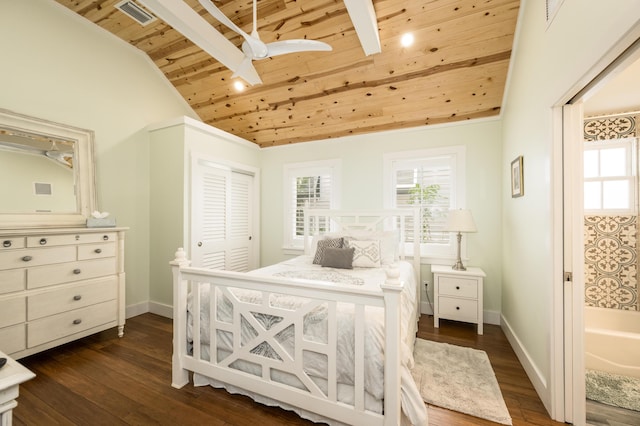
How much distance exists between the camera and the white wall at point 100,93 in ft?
8.82

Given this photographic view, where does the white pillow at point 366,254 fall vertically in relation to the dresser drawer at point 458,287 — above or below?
above

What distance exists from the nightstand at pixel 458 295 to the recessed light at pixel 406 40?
2401mm

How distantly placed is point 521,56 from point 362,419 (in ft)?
10.1

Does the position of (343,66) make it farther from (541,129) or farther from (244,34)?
(541,129)

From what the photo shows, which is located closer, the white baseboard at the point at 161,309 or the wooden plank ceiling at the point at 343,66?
the wooden plank ceiling at the point at 343,66

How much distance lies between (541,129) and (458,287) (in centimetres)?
179

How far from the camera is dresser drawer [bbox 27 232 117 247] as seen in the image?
7.66 feet

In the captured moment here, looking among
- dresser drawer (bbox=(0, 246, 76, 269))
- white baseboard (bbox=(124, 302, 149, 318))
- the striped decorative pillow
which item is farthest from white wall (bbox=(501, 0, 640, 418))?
white baseboard (bbox=(124, 302, 149, 318))

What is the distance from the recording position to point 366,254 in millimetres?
3037

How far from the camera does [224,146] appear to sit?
394 cm

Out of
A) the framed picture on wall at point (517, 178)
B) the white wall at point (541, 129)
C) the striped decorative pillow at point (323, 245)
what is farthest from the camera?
the striped decorative pillow at point (323, 245)

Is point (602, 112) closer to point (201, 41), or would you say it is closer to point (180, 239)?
point (201, 41)

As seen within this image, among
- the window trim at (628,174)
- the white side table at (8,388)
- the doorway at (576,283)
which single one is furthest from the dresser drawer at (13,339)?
the window trim at (628,174)

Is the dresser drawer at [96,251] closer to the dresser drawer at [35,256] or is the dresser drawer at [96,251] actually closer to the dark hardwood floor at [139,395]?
the dresser drawer at [35,256]
